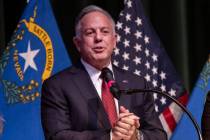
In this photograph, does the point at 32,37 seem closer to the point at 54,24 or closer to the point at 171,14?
the point at 54,24

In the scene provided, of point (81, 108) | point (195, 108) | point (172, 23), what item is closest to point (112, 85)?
point (81, 108)

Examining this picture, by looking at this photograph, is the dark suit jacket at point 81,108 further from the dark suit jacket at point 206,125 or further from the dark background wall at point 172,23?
the dark background wall at point 172,23

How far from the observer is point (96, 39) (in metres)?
2.45

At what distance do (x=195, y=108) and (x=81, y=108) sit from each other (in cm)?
130

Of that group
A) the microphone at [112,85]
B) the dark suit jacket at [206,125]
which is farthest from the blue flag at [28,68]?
the dark suit jacket at [206,125]

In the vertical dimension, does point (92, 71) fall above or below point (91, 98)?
above

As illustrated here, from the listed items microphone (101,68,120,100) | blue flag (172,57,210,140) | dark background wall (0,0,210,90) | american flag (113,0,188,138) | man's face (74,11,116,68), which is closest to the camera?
microphone (101,68,120,100)

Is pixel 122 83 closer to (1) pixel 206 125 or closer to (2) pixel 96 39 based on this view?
(2) pixel 96 39

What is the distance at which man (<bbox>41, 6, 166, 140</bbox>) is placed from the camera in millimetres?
2340

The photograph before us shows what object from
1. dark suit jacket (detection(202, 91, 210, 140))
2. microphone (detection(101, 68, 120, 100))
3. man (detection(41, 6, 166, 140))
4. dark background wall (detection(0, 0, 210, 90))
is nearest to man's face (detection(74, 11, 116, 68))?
man (detection(41, 6, 166, 140))

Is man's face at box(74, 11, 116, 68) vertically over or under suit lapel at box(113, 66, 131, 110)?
over

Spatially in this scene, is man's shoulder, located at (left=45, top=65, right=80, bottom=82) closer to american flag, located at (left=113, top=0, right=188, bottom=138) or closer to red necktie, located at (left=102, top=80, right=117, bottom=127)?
red necktie, located at (left=102, top=80, right=117, bottom=127)

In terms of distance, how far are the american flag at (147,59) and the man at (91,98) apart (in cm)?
97

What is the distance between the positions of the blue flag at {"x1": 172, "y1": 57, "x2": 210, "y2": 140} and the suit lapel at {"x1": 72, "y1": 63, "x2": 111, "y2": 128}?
115 cm
